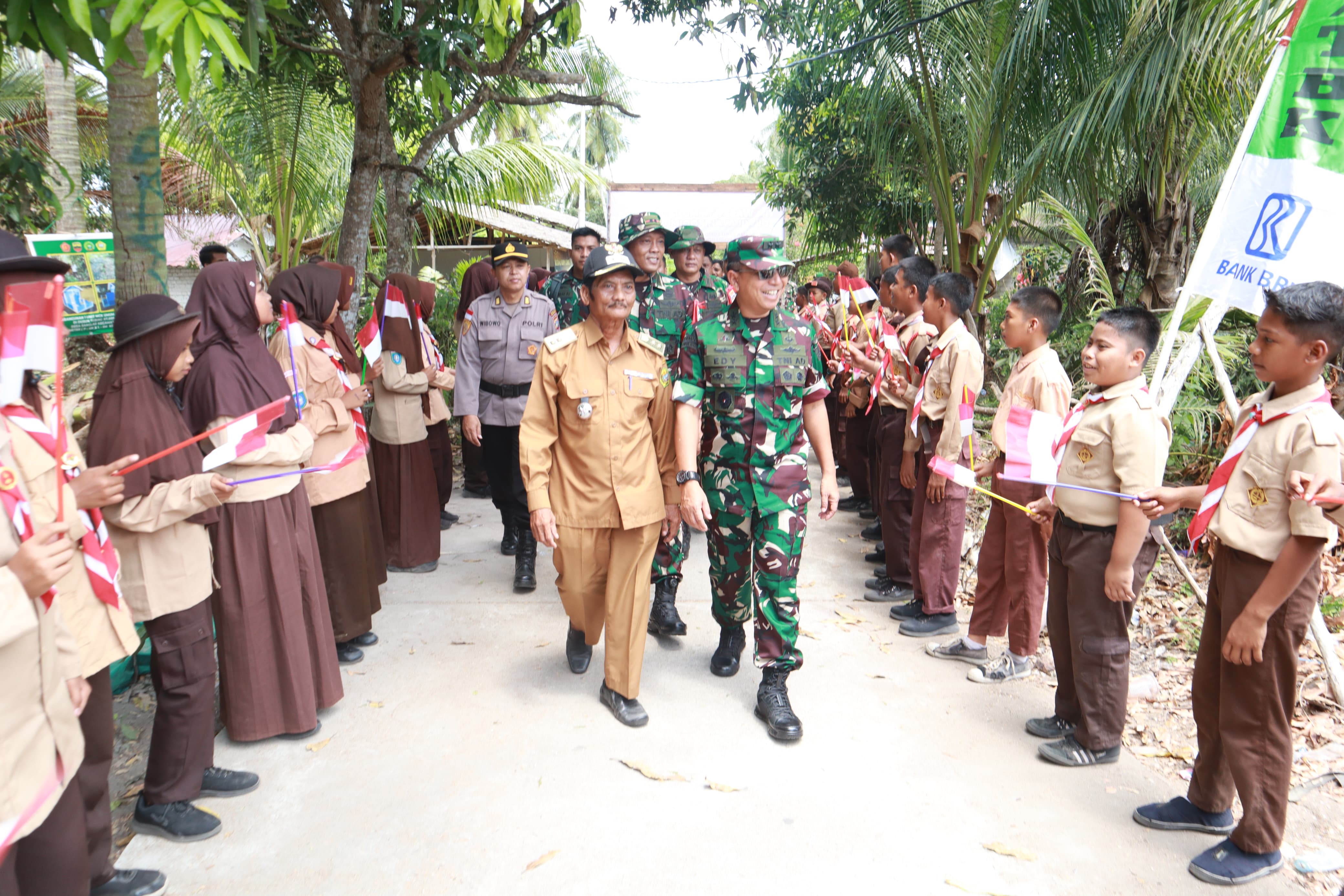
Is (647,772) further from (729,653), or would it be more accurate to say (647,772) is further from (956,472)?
(956,472)

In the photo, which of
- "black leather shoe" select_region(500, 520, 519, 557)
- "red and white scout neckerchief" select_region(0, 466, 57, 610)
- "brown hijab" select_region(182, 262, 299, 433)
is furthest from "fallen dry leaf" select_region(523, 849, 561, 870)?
"black leather shoe" select_region(500, 520, 519, 557)

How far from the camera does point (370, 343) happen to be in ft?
16.1

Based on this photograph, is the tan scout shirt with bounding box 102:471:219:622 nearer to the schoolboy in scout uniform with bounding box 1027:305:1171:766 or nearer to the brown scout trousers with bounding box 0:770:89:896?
the brown scout trousers with bounding box 0:770:89:896

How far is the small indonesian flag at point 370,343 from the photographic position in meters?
4.89

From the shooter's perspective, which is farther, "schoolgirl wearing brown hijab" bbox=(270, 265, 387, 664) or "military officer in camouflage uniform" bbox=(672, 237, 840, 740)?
"schoolgirl wearing brown hijab" bbox=(270, 265, 387, 664)

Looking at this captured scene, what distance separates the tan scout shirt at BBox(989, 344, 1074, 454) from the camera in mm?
3971

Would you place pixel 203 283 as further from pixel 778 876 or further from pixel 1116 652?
pixel 1116 652

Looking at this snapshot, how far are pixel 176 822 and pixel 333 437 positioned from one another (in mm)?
1794

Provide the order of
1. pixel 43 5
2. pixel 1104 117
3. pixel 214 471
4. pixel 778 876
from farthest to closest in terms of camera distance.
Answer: pixel 1104 117
pixel 214 471
pixel 778 876
pixel 43 5

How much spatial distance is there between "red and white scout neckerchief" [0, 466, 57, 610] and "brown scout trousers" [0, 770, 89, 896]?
62 cm

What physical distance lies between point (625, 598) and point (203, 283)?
6.76ft

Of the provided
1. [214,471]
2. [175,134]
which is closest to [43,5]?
[214,471]

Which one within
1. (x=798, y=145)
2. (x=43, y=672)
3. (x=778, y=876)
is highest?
(x=798, y=145)

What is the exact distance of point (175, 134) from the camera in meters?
9.49
